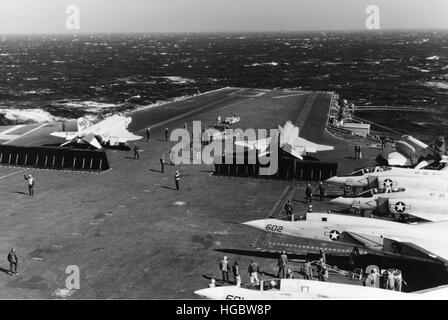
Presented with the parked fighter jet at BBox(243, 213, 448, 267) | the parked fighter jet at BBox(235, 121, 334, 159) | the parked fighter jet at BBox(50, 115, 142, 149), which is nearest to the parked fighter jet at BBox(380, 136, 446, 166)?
the parked fighter jet at BBox(235, 121, 334, 159)

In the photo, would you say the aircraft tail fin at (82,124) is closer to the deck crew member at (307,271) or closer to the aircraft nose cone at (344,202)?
the aircraft nose cone at (344,202)

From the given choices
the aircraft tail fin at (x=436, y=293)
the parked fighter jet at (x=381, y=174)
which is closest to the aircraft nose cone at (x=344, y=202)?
the parked fighter jet at (x=381, y=174)

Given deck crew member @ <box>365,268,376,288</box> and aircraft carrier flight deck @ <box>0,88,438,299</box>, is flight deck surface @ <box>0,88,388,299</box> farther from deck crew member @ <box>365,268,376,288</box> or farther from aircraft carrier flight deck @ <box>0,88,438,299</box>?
deck crew member @ <box>365,268,376,288</box>

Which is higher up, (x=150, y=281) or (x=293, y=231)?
(x=293, y=231)

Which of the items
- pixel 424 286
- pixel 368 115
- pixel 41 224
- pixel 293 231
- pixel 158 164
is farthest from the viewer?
pixel 368 115

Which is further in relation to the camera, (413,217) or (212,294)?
(413,217)

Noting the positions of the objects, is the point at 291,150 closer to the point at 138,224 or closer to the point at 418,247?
the point at 138,224
